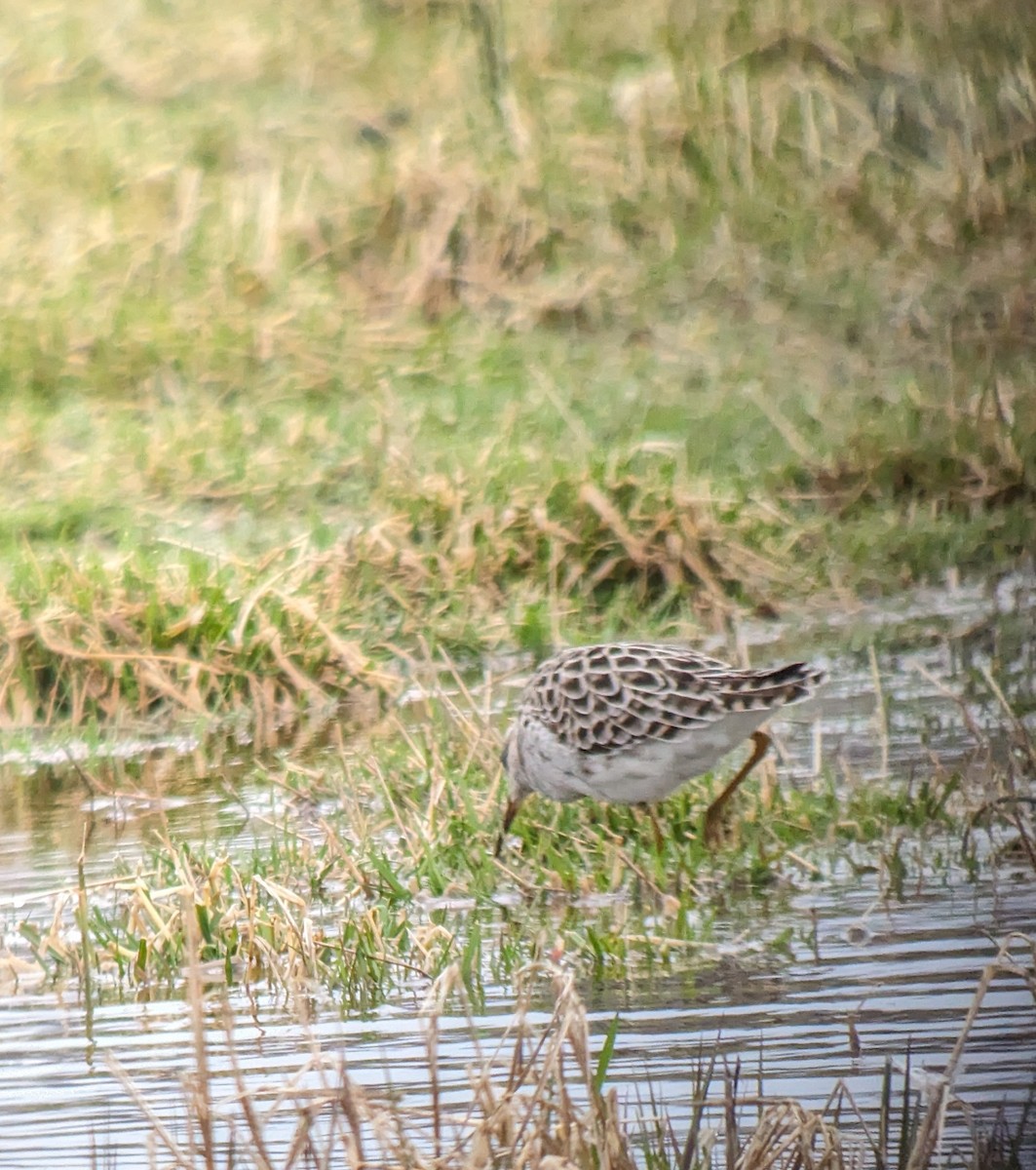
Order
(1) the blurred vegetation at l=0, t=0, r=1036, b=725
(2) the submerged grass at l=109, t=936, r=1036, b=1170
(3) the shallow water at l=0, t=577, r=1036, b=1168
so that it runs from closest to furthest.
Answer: (2) the submerged grass at l=109, t=936, r=1036, b=1170
(3) the shallow water at l=0, t=577, r=1036, b=1168
(1) the blurred vegetation at l=0, t=0, r=1036, b=725

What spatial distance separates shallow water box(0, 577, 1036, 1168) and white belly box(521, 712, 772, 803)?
1.29 feet

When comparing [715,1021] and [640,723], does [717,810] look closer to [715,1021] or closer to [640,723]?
[640,723]

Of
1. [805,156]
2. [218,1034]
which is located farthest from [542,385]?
[218,1034]

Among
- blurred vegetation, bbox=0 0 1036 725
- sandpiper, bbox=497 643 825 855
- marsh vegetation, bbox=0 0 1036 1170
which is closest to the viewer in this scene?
marsh vegetation, bbox=0 0 1036 1170

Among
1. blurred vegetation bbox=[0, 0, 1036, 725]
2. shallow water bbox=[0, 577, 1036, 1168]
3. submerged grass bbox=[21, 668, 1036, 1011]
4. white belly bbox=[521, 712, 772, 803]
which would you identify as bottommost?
shallow water bbox=[0, 577, 1036, 1168]

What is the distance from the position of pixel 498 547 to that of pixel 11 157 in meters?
5.83

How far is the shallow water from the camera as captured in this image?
4652 millimetres

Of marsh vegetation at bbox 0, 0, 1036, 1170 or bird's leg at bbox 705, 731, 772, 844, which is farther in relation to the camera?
bird's leg at bbox 705, 731, 772, 844

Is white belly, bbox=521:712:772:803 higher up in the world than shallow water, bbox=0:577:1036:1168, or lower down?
higher up

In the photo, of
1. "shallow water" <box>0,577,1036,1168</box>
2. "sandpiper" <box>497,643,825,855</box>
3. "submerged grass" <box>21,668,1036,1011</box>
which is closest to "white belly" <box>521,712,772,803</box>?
"sandpiper" <box>497,643,825,855</box>

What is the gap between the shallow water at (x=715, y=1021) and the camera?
15.3ft

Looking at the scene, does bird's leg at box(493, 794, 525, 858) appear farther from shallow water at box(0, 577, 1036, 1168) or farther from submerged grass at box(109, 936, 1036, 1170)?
submerged grass at box(109, 936, 1036, 1170)

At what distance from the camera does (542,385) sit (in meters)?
10.6

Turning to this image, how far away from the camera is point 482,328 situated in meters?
11.7
